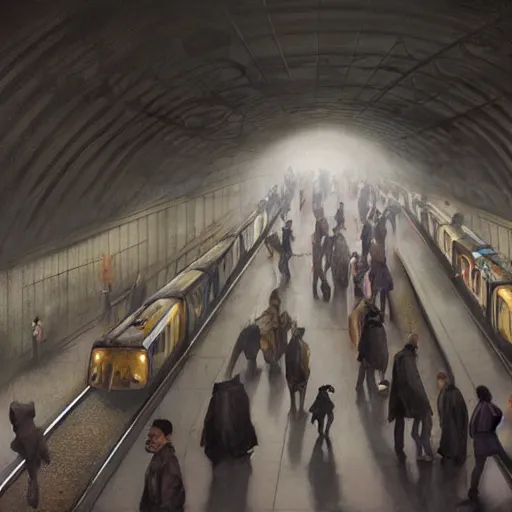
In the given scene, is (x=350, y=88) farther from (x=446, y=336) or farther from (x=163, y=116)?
(x=446, y=336)

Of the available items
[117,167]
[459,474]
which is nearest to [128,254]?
[117,167]

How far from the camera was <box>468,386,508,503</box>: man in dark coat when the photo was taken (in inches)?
279

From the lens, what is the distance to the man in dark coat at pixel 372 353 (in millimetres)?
8805

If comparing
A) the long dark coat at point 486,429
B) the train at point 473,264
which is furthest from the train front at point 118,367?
the train at point 473,264

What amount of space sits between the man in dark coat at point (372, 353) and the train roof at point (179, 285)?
2.70m

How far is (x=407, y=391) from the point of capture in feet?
25.8

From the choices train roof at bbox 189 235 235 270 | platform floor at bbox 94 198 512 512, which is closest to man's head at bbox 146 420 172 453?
platform floor at bbox 94 198 512 512

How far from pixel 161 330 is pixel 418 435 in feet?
10.8

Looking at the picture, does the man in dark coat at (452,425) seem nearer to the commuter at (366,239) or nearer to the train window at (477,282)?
the train window at (477,282)

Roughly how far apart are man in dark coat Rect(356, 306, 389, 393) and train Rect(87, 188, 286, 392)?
2217 mm

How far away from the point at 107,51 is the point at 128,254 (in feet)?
16.0

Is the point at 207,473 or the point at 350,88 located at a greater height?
the point at 350,88

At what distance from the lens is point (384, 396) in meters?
8.59

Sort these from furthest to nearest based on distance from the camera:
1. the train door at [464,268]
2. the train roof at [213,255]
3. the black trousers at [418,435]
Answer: the train roof at [213,255], the train door at [464,268], the black trousers at [418,435]
